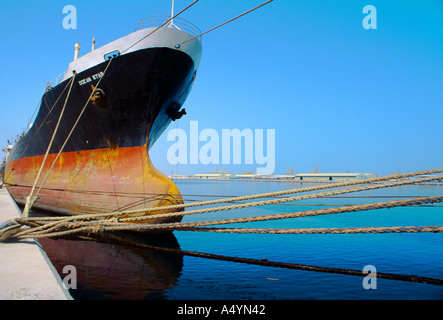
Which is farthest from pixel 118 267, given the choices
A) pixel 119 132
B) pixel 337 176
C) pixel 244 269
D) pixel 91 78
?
pixel 337 176

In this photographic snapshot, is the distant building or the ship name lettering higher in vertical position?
the ship name lettering

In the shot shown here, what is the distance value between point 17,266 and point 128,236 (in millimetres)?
4960

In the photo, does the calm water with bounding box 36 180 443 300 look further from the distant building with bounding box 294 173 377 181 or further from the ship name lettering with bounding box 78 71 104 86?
the distant building with bounding box 294 173 377 181

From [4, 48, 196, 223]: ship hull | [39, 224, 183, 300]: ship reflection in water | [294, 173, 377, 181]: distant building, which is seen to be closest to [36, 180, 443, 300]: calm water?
[39, 224, 183, 300]: ship reflection in water

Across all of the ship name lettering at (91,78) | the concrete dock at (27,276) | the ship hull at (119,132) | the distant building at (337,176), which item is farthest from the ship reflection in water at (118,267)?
the distant building at (337,176)

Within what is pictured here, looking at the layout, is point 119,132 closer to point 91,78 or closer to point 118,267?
point 91,78

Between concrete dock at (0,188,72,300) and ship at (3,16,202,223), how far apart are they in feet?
13.8

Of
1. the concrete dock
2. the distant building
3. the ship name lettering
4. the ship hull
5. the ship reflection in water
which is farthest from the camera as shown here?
the distant building

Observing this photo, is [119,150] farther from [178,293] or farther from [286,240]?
[286,240]

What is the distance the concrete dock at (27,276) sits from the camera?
2.59 meters

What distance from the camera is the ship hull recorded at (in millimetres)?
9031

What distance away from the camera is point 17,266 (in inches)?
Answer: 132

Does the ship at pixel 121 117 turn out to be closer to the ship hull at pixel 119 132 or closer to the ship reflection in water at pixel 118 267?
the ship hull at pixel 119 132

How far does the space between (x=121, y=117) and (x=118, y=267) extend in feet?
19.9
